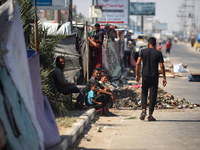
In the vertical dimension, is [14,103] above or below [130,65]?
above

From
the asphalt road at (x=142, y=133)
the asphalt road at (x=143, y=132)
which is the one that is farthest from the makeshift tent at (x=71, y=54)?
the asphalt road at (x=142, y=133)

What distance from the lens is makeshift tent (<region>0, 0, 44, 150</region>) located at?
15.6 ft

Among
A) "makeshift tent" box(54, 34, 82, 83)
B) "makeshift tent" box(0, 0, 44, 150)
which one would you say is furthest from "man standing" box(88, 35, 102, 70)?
"makeshift tent" box(0, 0, 44, 150)

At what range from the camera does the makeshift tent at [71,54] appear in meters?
11.3

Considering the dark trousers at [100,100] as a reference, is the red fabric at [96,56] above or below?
above

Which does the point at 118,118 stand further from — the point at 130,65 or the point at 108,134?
the point at 130,65

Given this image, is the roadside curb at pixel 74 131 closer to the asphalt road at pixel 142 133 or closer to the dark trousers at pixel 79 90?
the asphalt road at pixel 142 133

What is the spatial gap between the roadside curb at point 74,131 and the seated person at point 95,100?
633mm

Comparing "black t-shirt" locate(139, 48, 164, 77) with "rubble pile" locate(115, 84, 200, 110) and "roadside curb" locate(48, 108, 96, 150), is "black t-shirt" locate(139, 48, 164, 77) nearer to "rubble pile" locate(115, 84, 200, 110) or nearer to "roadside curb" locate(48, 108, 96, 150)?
"roadside curb" locate(48, 108, 96, 150)

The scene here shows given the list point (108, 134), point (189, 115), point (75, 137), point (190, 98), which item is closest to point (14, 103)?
Answer: point (75, 137)

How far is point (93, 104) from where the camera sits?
30.2ft

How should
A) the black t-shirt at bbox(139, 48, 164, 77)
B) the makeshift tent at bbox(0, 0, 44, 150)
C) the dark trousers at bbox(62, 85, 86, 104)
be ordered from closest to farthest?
the makeshift tent at bbox(0, 0, 44, 150) → the black t-shirt at bbox(139, 48, 164, 77) → the dark trousers at bbox(62, 85, 86, 104)

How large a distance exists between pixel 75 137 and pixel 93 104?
282 centimetres

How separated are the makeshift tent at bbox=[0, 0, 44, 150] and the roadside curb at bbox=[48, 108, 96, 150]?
0.60m
